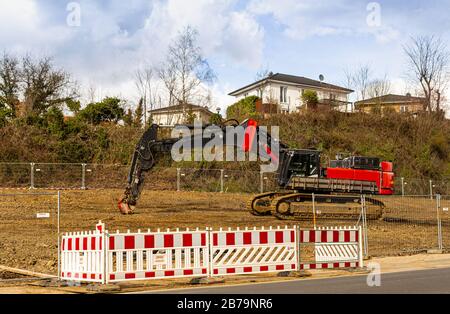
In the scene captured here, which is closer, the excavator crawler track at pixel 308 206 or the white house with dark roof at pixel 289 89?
the excavator crawler track at pixel 308 206

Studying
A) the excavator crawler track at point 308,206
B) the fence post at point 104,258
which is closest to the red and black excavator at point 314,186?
the excavator crawler track at point 308,206

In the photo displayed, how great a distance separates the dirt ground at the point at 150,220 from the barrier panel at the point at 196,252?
177 inches

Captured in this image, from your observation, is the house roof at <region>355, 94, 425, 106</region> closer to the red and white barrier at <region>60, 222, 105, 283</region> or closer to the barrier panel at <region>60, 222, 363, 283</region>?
the barrier panel at <region>60, 222, 363, 283</region>

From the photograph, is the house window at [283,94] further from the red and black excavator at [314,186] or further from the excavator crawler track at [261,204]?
the excavator crawler track at [261,204]

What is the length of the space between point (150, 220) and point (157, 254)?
45.6ft

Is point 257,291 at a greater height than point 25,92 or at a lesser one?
lesser

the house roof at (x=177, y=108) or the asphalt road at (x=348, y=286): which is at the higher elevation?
the house roof at (x=177, y=108)

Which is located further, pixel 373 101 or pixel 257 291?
pixel 373 101

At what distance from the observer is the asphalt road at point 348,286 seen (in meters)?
12.4

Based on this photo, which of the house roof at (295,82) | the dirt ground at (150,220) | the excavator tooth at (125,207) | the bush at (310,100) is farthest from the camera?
the house roof at (295,82)
